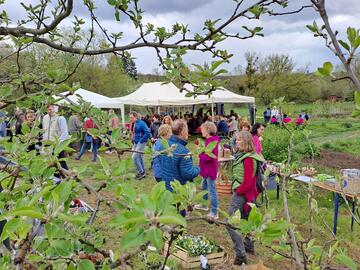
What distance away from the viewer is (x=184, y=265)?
4465 millimetres

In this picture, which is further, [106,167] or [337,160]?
[337,160]

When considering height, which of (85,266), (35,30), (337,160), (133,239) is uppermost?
(35,30)

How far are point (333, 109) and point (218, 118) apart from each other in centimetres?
1604

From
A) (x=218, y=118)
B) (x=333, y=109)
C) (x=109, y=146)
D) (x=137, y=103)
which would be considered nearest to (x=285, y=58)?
(x=333, y=109)

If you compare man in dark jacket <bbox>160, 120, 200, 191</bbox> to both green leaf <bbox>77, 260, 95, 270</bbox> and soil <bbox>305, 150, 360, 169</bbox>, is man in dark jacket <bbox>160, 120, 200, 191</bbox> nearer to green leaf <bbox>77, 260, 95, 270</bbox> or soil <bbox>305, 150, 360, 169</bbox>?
green leaf <bbox>77, 260, 95, 270</bbox>

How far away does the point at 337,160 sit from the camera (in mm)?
11680

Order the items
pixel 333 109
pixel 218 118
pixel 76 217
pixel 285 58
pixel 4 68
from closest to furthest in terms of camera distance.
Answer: pixel 76 217, pixel 4 68, pixel 218 118, pixel 333 109, pixel 285 58

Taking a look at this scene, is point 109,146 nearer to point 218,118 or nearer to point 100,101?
point 100,101

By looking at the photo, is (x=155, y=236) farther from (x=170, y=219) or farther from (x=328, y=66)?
(x=328, y=66)

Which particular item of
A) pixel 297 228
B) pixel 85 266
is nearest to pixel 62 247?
pixel 85 266

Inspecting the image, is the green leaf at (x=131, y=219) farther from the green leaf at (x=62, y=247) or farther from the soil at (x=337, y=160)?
the soil at (x=337, y=160)

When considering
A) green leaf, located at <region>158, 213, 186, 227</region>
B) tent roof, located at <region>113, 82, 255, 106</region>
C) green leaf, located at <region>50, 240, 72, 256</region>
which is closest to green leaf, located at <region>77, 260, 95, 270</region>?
green leaf, located at <region>50, 240, 72, 256</region>

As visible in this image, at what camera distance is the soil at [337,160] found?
10.8 m

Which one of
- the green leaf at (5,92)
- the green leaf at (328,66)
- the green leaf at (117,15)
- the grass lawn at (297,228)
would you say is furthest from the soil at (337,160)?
the green leaf at (328,66)
